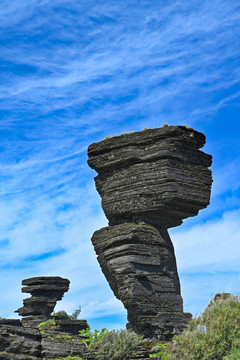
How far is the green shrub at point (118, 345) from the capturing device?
17859 mm

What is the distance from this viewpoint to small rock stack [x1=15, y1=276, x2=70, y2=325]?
42.3m

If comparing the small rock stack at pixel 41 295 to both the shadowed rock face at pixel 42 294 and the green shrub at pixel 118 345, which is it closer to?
the shadowed rock face at pixel 42 294

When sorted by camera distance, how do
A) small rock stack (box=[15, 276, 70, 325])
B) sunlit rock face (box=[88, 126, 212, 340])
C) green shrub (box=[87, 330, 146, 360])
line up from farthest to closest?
small rock stack (box=[15, 276, 70, 325]) → sunlit rock face (box=[88, 126, 212, 340]) → green shrub (box=[87, 330, 146, 360])

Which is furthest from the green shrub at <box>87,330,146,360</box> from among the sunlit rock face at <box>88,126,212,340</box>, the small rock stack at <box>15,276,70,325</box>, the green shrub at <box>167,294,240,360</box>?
the small rock stack at <box>15,276,70,325</box>

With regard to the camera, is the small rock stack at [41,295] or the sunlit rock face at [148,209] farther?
the small rock stack at [41,295]

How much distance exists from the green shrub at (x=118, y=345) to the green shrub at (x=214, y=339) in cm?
151

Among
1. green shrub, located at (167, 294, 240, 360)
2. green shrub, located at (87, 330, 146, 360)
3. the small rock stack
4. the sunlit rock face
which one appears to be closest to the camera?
green shrub, located at (167, 294, 240, 360)

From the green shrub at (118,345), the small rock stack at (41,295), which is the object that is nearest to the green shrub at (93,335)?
the green shrub at (118,345)

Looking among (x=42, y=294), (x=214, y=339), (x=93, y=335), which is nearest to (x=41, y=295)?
(x=42, y=294)

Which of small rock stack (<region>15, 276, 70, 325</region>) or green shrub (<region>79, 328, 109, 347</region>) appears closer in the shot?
green shrub (<region>79, 328, 109, 347</region>)

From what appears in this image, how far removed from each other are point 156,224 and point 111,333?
537cm

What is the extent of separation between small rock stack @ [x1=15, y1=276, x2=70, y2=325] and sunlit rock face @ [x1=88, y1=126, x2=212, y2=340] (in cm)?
2230

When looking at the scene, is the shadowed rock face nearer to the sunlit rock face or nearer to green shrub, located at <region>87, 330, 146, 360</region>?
the sunlit rock face

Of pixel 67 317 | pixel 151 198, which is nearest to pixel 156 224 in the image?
pixel 151 198
